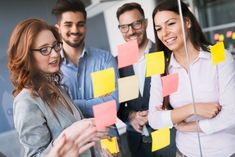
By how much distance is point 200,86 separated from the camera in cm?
158

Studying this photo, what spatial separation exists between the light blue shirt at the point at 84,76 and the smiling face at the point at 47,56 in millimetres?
40

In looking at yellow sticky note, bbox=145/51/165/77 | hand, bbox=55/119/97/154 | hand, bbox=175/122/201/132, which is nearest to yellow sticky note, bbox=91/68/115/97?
hand, bbox=55/119/97/154

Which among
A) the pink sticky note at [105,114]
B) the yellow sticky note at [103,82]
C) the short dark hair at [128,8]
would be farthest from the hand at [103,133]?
the short dark hair at [128,8]

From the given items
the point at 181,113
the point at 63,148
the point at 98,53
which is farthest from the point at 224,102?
the point at 63,148

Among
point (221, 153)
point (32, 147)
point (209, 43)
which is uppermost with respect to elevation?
point (209, 43)

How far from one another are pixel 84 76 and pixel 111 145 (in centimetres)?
33

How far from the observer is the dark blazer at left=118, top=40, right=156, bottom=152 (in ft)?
4.49

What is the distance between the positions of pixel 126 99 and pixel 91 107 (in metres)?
0.20

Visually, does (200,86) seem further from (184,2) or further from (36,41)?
(36,41)

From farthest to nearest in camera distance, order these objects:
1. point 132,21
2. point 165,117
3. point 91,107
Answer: point 165,117
point 132,21
point 91,107

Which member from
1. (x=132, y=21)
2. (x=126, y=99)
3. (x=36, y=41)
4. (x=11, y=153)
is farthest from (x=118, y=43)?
(x=11, y=153)

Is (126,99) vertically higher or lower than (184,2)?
lower

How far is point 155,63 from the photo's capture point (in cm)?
151

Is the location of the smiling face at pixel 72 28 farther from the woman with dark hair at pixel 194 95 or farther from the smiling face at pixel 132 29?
the woman with dark hair at pixel 194 95
